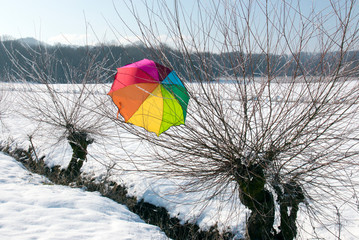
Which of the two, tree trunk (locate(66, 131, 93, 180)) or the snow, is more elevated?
tree trunk (locate(66, 131, 93, 180))

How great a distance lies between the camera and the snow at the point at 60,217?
382cm

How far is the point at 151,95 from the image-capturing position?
328 centimetres

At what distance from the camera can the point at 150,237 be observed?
4.55 meters

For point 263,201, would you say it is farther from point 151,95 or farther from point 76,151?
point 76,151

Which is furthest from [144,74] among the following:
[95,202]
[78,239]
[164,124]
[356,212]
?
[356,212]

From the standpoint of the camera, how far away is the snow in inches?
150

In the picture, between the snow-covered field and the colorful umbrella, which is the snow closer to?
the snow-covered field

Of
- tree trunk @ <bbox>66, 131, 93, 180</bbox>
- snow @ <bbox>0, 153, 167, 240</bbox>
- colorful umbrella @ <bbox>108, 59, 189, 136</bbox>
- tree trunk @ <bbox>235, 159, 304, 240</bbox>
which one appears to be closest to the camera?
colorful umbrella @ <bbox>108, 59, 189, 136</bbox>

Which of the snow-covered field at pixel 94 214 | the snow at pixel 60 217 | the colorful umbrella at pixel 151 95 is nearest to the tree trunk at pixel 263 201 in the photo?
the snow-covered field at pixel 94 214

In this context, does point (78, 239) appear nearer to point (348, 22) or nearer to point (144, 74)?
point (144, 74)

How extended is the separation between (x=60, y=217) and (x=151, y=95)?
2813 millimetres

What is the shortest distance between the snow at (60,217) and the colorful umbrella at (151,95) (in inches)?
80.4

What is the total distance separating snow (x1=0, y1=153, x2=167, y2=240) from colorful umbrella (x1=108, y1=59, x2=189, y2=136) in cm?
204

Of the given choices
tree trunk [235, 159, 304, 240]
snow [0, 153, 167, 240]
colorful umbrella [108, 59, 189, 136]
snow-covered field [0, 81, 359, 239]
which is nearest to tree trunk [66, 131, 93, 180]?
snow-covered field [0, 81, 359, 239]
